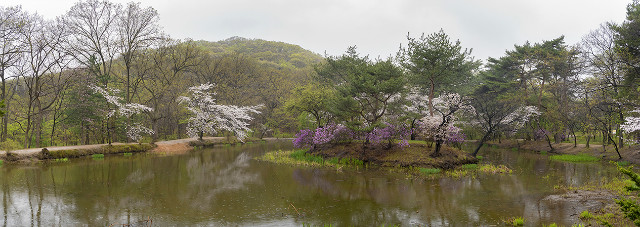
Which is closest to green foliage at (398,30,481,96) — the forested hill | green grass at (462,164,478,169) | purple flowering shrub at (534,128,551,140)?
green grass at (462,164,478,169)

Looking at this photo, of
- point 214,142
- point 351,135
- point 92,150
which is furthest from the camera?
point 214,142

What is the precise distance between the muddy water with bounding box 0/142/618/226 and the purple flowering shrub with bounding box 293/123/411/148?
3.78 metres

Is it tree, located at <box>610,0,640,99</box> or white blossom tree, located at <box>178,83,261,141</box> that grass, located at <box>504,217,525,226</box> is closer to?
tree, located at <box>610,0,640,99</box>

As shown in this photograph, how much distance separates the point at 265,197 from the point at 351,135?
45.2 ft

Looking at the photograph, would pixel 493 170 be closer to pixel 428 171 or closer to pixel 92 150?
pixel 428 171

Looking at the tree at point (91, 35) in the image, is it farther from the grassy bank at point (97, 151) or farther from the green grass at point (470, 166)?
the green grass at point (470, 166)

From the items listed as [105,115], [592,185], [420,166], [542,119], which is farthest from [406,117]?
[105,115]

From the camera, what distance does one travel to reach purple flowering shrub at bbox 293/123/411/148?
78.8 ft

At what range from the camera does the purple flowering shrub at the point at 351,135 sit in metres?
24.0

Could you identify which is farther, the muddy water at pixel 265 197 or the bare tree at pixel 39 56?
the bare tree at pixel 39 56

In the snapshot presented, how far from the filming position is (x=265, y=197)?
1383 centimetres

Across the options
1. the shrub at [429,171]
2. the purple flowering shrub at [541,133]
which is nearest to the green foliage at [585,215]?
the shrub at [429,171]

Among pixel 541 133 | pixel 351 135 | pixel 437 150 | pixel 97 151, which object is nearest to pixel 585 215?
pixel 437 150

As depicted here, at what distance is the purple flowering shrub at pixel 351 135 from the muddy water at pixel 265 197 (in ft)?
12.4
